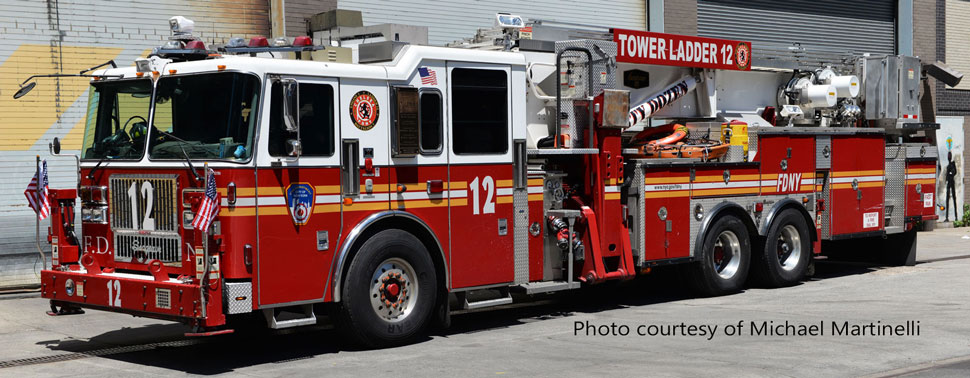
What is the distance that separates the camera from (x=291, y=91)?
8586mm

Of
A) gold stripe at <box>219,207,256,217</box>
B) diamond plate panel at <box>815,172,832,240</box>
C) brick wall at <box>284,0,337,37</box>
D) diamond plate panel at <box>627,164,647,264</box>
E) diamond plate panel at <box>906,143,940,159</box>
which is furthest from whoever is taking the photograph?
diamond plate panel at <box>906,143,940,159</box>

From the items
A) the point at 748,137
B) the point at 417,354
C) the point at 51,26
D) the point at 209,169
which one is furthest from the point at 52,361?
the point at 748,137

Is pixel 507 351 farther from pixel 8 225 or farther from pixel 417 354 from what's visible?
pixel 8 225

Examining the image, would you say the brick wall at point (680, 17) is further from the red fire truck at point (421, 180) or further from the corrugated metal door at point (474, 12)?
the red fire truck at point (421, 180)

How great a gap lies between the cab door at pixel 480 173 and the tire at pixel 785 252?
4256mm

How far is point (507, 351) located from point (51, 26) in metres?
7.67

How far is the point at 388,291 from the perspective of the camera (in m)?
9.46

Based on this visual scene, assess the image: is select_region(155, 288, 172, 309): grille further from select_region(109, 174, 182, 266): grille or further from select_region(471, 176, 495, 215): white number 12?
select_region(471, 176, 495, 215): white number 12

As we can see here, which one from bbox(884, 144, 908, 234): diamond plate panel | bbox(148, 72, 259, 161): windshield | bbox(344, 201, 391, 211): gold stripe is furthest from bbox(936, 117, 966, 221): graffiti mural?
bbox(148, 72, 259, 161): windshield

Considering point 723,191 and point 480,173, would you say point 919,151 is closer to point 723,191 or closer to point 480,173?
point 723,191

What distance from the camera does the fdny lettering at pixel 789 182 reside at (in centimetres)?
1362

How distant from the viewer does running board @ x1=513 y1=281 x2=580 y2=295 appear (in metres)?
10.7

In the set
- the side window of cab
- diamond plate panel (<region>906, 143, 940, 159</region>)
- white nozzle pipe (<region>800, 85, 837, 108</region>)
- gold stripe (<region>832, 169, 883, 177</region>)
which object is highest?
white nozzle pipe (<region>800, 85, 837, 108</region>)

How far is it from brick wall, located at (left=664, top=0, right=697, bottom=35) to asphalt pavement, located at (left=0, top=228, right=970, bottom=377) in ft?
25.2
